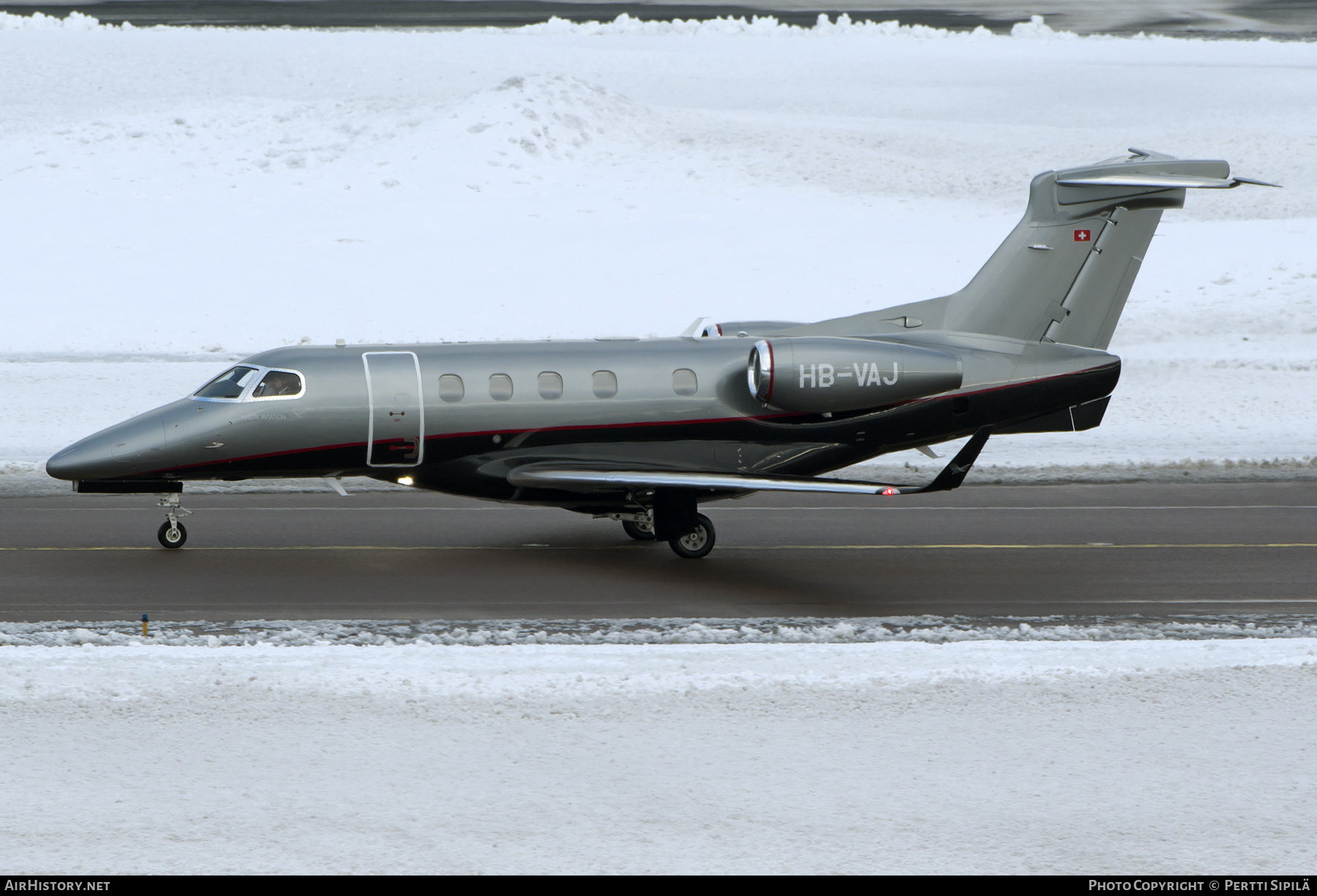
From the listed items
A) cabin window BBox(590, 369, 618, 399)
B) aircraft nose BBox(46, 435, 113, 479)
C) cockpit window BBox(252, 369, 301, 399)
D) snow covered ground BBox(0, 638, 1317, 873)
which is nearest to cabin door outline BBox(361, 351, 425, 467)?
cockpit window BBox(252, 369, 301, 399)

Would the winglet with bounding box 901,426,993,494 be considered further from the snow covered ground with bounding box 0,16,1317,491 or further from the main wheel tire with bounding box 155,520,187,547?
the main wheel tire with bounding box 155,520,187,547

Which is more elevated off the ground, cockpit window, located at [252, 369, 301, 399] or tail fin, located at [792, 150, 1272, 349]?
tail fin, located at [792, 150, 1272, 349]

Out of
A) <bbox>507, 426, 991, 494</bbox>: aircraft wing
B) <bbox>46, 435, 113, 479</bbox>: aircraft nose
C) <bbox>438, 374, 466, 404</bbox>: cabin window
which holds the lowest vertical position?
<bbox>507, 426, 991, 494</bbox>: aircraft wing

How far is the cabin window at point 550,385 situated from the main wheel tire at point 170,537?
506cm

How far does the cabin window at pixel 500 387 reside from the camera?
1744 centimetres

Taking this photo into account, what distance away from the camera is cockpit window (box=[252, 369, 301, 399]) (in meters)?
17.0

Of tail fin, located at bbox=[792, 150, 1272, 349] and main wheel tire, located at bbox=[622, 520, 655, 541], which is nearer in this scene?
tail fin, located at bbox=[792, 150, 1272, 349]

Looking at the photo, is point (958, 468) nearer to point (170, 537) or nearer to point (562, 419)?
point (562, 419)

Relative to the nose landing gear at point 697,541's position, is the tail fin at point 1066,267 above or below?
above

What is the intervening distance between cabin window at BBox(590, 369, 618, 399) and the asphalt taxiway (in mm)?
2112

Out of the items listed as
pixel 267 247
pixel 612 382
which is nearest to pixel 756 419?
pixel 612 382

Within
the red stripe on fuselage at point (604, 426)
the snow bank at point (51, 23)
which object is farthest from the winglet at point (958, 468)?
the snow bank at point (51, 23)

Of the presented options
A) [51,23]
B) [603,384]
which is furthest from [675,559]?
[51,23]

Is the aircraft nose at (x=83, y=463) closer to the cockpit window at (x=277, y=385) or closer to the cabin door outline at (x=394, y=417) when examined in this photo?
the cockpit window at (x=277, y=385)
